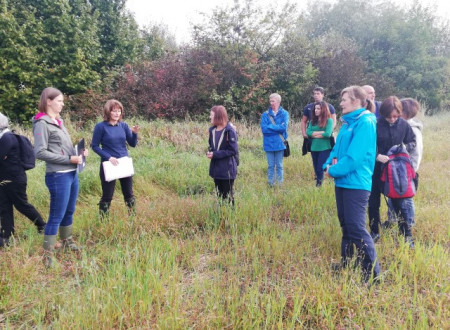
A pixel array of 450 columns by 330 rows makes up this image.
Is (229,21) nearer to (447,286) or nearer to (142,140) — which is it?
(142,140)

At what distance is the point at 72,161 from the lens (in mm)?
3455

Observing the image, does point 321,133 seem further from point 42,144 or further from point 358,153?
point 42,144

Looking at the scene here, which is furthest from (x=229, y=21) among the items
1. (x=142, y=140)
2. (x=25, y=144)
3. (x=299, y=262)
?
(x=299, y=262)

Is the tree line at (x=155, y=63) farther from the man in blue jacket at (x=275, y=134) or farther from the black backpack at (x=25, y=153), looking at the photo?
the black backpack at (x=25, y=153)

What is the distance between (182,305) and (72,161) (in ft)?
6.59

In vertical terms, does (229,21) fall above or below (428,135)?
above

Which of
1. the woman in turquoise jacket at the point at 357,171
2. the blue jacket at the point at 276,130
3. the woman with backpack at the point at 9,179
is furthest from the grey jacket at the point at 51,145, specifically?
the blue jacket at the point at 276,130

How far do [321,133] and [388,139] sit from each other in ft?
6.50

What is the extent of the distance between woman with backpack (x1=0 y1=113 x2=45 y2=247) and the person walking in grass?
2.31ft

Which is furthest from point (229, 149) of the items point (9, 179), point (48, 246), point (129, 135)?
point (9, 179)

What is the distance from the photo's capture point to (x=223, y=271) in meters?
3.16

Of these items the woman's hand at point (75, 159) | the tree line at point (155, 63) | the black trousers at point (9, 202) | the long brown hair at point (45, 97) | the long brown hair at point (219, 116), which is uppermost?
the tree line at point (155, 63)

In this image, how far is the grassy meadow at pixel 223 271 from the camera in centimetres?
241

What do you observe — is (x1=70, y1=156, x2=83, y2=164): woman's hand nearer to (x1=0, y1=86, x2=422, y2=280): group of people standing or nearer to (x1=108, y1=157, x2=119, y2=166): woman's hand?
(x1=0, y1=86, x2=422, y2=280): group of people standing
